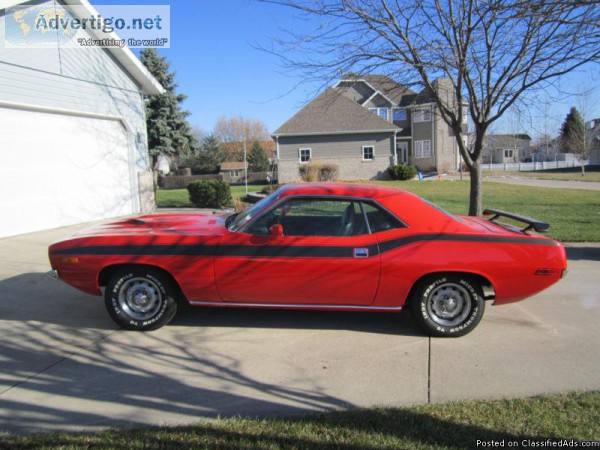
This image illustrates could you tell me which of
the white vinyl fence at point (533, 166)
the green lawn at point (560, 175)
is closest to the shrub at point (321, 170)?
the green lawn at point (560, 175)

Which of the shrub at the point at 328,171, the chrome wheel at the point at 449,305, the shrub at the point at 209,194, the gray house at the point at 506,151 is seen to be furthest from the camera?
the gray house at the point at 506,151

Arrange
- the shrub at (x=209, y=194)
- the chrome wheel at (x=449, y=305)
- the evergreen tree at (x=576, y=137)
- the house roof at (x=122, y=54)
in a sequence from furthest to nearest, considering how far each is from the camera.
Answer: the evergreen tree at (x=576, y=137), the shrub at (x=209, y=194), the house roof at (x=122, y=54), the chrome wheel at (x=449, y=305)

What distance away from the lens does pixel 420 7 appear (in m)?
7.70

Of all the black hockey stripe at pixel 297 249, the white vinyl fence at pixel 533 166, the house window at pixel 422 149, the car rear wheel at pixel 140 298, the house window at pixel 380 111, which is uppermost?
the house window at pixel 380 111

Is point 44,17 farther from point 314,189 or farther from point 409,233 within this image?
point 409,233

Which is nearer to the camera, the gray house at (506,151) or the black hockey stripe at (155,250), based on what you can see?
the black hockey stripe at (155,250)

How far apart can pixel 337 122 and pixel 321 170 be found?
16.0 ft

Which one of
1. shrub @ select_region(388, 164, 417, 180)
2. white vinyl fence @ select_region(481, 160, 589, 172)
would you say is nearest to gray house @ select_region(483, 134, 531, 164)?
white vinyl fence @ select_region(481, 160, 589, 172)

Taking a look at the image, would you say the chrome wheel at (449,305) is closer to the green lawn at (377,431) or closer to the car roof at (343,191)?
the car roof at (343,191)

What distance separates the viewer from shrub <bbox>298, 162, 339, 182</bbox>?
101 feet

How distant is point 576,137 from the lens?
163 feet

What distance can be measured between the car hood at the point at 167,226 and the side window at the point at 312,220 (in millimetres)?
481

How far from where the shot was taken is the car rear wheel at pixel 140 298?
4.44 metres

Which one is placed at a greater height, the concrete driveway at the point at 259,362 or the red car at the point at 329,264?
the red car at the point at 329,264
